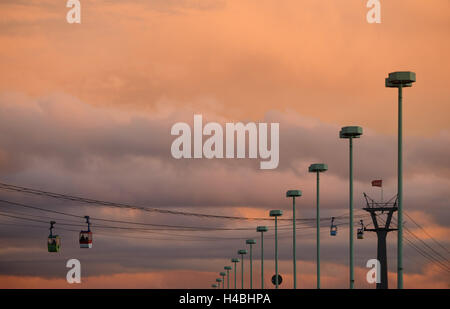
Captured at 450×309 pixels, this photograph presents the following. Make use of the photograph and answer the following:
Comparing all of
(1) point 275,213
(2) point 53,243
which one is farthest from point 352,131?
(2) point 53,243

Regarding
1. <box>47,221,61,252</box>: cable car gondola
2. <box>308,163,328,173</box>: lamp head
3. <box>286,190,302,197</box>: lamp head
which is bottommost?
<box>47,221,61,252</box>: cable car gondola

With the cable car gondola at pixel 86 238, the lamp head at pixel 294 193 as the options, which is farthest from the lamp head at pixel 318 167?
the cable car gondola at pixel 86 238

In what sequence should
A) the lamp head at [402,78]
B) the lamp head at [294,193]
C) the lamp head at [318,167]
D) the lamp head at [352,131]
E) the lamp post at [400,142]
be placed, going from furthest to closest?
the lamp head at [294,193] → the lamp head at [318,167] → the lamp head at [352,131] → the lamp head at [402,78] → the lamp post at [400,142]

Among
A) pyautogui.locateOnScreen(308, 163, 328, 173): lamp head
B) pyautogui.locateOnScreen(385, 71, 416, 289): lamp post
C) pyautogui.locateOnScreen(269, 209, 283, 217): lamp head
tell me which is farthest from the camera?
pyautogui.locateOnScreen(269, 209, 283, 217): lamp head

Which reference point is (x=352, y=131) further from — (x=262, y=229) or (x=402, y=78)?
(x=262, y=229)

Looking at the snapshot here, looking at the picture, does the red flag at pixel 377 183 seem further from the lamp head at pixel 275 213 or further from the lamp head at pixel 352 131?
the lamp head at pixel 352 131

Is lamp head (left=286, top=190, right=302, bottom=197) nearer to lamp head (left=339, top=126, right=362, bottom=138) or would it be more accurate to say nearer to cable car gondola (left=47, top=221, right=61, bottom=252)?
lamp head (left=339, top=126, right=362, bottom=138)

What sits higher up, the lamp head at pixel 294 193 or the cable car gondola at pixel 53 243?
the lamp head at pixel 294 193

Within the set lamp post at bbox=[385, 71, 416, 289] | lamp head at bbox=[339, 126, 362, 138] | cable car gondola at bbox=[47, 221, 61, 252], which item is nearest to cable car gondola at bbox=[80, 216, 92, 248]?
cable car gondola at bbox=[47, 221, 61, 252]

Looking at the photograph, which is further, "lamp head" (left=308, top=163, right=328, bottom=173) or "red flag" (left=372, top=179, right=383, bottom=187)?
"red flag" (left=372, top=179, right=383, bottom=187)

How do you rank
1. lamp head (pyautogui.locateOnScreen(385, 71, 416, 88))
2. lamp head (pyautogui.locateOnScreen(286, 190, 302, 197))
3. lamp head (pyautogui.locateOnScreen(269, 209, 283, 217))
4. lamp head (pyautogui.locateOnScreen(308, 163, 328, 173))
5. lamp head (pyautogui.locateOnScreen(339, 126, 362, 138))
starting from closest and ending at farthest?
lamp head (pyautogui.locateOnScreen(385, 71, 416, 88)) < lamp head (pyautogui.locateOnScreen(339, 126, 362, 138)) < lamp head (pyautogui.locateOnScreen(308, 163, 328, 173)) < lamp head (pyautogui.locateOnScreen(286, 190, 302, 197)) < lamp head (pyautogui.locateOnScreen(269, 209, 283, 217))
